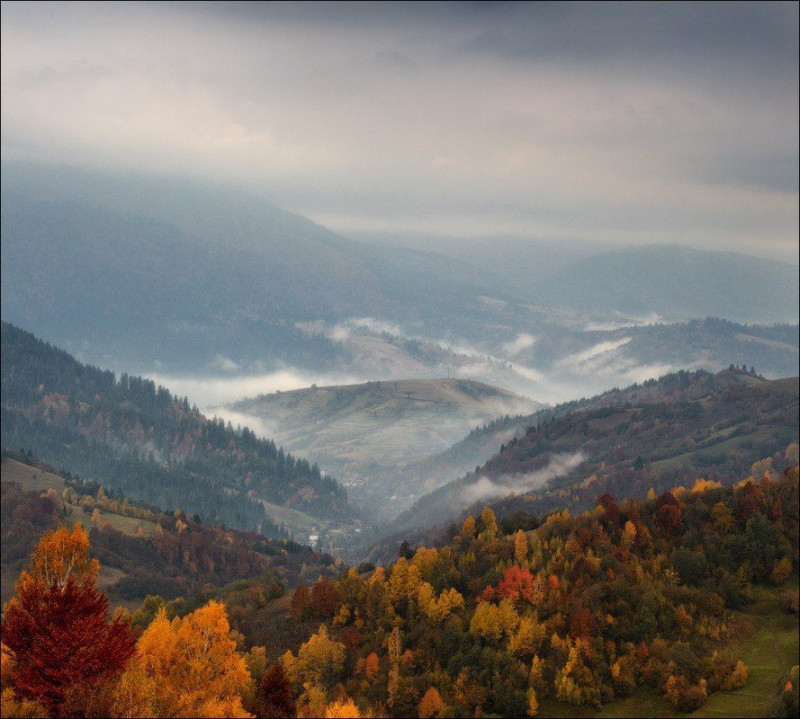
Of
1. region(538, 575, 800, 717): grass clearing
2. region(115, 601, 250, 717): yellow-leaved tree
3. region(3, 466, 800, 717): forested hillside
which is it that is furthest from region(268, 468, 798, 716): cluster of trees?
region(115, 601, 250, 717): yellow-leaved tree

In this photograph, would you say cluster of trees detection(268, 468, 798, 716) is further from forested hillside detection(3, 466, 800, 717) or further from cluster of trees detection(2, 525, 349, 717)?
cluster of trees detection(2, 525, 349, 717)

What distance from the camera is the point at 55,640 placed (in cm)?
6719

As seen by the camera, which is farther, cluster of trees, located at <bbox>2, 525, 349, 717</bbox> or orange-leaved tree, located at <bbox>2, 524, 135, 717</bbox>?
orange-leaved tree, located at <bbox>2, 524, 135, 717</bbox>

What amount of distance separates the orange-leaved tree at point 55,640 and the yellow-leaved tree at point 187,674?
9.90ft

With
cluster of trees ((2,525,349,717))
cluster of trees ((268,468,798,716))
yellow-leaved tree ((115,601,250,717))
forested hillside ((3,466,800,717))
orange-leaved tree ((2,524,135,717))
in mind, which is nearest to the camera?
cluster of trees ((2,525,349,717))

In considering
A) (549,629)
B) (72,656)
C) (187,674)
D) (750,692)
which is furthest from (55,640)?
(750,692)

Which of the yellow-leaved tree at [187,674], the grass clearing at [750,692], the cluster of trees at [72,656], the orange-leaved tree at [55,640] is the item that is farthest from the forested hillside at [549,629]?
the orange-leaved tree at [55,640]

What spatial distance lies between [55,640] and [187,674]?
59.1 feet

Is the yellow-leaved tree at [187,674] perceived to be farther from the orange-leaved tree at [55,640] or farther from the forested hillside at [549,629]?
the orange-leaved tree at [55,640]

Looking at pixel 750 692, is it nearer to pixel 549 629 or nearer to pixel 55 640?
pixel 549 629

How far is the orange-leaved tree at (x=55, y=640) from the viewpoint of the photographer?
6712cm

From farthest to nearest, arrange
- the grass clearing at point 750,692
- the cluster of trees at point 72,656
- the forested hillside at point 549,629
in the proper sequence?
the grass clearing at point 750,692, the forested hillside at point 549,629, the cluster of trees at point 72,656

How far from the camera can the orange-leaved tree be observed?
220ft

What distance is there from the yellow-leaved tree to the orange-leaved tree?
302 centimetres
